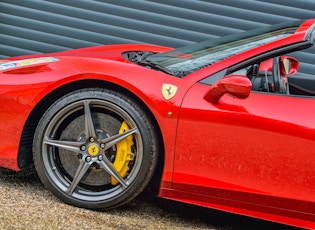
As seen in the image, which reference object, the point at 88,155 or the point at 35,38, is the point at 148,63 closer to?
the point at 88,155

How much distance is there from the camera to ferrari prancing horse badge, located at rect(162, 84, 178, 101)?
3.40m

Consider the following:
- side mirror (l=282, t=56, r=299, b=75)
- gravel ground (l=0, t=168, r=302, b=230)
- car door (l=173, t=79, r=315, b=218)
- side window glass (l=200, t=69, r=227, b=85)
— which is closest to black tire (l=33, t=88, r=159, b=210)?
gravel ground (l=0, t=168, r=302, b=230)

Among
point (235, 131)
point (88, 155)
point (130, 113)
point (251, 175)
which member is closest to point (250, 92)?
point (235, 131)

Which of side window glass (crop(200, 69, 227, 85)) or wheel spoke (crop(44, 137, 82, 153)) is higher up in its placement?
side window glass (crop(200, 69, 227, 85))

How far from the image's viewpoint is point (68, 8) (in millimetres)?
6090

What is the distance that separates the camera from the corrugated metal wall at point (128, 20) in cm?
599

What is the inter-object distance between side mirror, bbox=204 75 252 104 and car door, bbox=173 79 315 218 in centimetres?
7

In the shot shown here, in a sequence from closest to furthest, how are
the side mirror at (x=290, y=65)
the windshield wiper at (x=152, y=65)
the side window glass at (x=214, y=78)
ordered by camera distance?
the side window glass at (x=214, y=78) → the windshield wiper at (x=152, y=65) → the side mirror at (x=290, y=65)

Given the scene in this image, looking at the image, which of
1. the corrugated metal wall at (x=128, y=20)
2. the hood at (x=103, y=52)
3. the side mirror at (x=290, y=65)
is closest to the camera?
the hood at (x=103, y=52)

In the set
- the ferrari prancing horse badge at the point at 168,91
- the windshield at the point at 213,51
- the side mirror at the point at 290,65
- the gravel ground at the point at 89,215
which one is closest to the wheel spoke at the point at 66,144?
the gravel ground at the point at 89,215

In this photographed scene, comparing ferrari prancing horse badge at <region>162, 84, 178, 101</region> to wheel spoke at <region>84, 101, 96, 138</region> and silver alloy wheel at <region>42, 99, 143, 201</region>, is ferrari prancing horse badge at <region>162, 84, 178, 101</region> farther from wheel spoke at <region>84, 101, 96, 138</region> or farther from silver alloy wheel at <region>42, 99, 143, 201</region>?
wheel spoke at <region>84, 101, 96, 138</region>

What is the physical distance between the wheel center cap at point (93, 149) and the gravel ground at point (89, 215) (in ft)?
1.15

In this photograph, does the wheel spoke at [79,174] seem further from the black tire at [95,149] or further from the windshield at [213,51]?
the windshield at [213,51]

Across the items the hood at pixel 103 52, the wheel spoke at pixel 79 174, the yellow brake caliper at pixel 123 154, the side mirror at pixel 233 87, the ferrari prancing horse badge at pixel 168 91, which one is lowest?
the wheel spoke at pixel 79 174
